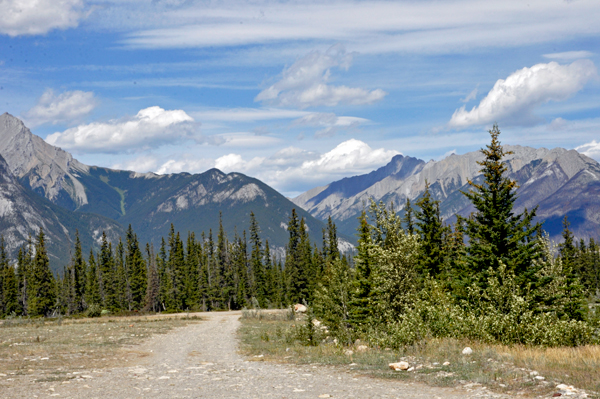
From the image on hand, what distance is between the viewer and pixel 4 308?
324ft

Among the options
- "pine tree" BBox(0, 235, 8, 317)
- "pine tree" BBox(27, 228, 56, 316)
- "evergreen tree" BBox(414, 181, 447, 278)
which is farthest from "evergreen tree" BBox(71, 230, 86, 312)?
"evergreen tree" BBox(414, 181, 447, 278)

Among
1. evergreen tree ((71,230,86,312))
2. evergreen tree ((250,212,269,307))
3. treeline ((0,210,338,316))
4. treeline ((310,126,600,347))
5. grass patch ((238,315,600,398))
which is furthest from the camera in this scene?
evergreen tree ((250,212,269,307))

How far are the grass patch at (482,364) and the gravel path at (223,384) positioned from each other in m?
0.84

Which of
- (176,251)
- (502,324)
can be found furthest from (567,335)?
(176,251)

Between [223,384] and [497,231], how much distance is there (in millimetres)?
23793

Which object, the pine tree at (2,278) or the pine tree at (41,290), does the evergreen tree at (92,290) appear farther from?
the pine tree at (2,278)

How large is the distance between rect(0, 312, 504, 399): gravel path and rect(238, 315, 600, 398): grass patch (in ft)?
2.77

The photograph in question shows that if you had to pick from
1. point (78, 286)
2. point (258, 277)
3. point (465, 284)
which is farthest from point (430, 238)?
point (78, 286)

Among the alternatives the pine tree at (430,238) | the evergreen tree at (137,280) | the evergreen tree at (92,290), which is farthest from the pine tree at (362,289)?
the evergreen tree at (92,290)

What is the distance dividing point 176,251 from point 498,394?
353ft

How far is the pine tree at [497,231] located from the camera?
31375 mm

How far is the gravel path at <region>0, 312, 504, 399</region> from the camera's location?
13227 mm

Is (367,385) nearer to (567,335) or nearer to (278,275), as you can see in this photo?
(567,335)

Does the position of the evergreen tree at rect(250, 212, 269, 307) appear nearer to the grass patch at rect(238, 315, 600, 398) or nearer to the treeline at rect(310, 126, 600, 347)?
the treeline at rect(310, 126, 600, 347)
